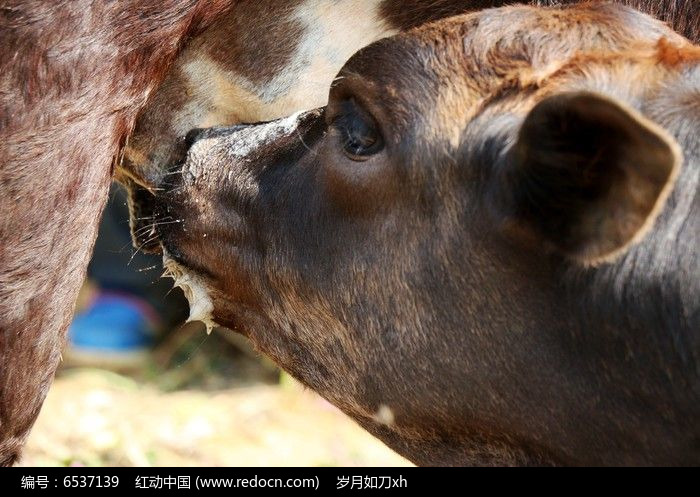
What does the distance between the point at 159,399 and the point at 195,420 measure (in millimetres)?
519

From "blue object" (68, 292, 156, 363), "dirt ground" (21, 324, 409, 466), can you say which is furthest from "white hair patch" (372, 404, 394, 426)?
"blue object" (68, 292, 156, 363)

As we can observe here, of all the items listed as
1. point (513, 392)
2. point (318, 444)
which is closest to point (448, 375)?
point (513, 392)

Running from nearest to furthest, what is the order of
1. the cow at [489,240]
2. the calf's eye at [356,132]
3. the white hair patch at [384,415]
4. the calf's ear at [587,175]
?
the calf's ear at [587,175], the cow at [489,240], the calf's eye at [356,132], the white hair patch at [384,415]

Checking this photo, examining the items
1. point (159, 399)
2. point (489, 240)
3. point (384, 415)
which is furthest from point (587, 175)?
point (159, 399)

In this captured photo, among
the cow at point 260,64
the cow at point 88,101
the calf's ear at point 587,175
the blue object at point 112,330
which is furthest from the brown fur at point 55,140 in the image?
the blue object at point 112,330

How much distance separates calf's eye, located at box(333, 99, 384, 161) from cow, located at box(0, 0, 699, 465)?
0.53m

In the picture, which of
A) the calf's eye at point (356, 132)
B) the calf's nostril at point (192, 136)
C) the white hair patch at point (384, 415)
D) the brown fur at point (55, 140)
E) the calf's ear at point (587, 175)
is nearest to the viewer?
the calf's ear at point (587, 175)

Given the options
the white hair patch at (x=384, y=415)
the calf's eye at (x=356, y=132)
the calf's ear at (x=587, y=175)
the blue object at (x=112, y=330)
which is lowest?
the blue object at (x=112, y=330)

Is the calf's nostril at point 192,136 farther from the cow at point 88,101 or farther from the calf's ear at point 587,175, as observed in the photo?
the calf's ear at point 587,175

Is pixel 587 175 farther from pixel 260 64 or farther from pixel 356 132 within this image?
pixel 260 64

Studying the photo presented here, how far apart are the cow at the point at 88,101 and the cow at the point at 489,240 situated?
15.1 inches

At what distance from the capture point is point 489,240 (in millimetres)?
2936

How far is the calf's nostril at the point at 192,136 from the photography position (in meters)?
3.72

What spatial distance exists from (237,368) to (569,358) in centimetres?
453
